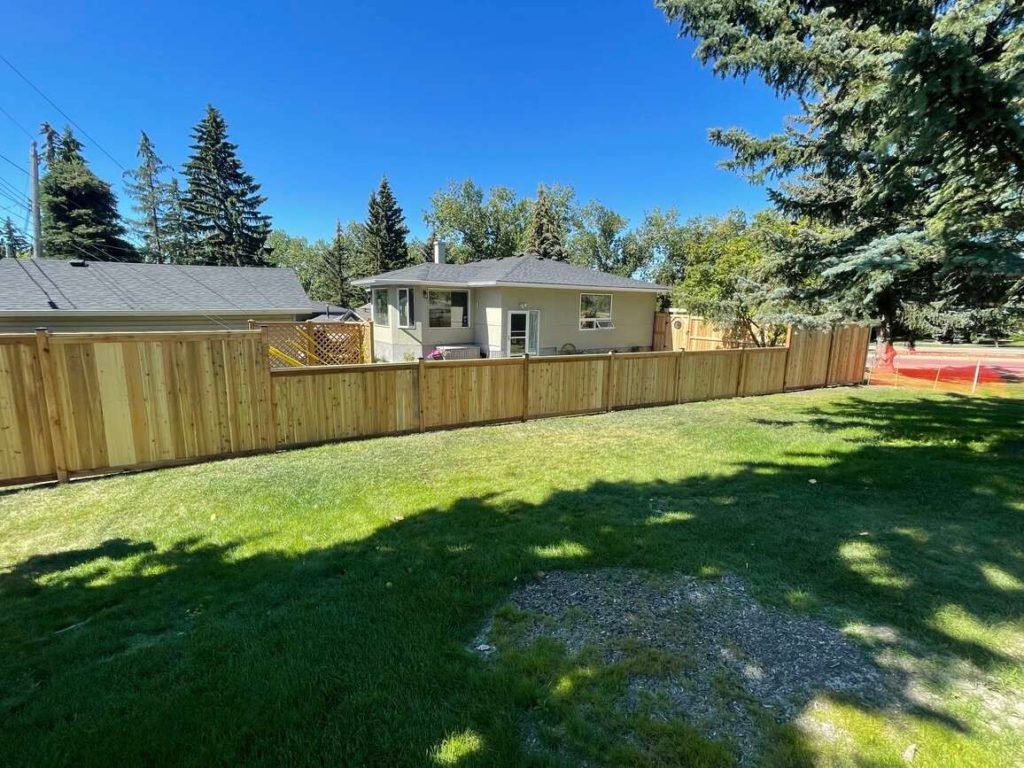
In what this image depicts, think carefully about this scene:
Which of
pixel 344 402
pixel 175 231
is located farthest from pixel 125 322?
pixel 175 231

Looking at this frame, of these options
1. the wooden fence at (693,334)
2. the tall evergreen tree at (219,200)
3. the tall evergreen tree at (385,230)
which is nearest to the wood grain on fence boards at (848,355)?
the wooden fence at (693,334)

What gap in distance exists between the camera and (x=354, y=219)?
164 ft

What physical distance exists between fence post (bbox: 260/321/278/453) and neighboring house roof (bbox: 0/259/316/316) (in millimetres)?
9890

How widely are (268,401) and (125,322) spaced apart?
34.5ft

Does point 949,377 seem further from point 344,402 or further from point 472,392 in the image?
point 344,402

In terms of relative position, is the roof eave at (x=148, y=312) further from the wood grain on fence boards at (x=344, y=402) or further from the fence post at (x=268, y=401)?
the fence post at (x=268, y=401)

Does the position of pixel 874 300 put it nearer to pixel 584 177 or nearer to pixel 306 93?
pixel 306 93

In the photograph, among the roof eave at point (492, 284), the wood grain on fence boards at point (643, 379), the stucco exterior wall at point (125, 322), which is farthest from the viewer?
the roof eave at point (492, 284)

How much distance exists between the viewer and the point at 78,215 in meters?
30.2

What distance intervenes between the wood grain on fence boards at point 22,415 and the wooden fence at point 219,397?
1 centimetres

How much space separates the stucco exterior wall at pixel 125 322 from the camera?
12797 millimetres

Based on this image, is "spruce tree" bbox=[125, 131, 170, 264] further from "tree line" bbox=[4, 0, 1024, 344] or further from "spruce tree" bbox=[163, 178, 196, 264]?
"tree line" bbox=[4, 0, 1024, 344]

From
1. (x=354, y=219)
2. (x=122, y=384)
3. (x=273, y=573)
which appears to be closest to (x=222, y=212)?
(x=354, y=219)

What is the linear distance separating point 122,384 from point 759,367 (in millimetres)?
12507
